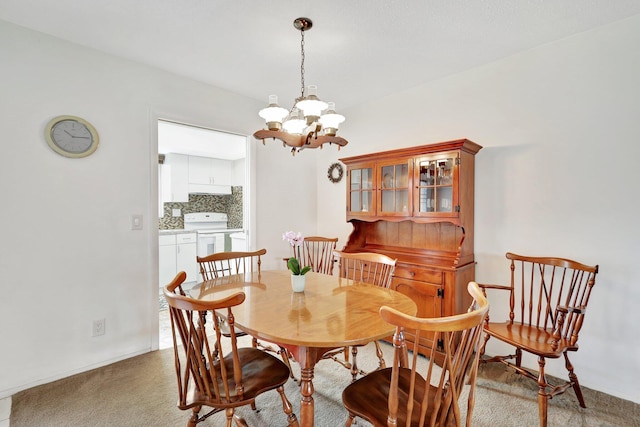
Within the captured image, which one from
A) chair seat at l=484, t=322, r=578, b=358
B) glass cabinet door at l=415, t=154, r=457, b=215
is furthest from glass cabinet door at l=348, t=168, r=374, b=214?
chair seat at l=484, t=322, r=578, b=358

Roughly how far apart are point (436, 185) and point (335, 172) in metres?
1.50

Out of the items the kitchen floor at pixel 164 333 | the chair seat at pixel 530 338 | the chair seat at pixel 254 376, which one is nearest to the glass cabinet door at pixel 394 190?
the chair seat at pixel 530 338

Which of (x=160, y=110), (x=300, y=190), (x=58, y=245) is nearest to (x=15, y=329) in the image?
(x=58, y=245)

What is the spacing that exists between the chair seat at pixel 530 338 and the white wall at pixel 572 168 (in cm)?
48

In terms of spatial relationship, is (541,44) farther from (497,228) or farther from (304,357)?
(304,357)

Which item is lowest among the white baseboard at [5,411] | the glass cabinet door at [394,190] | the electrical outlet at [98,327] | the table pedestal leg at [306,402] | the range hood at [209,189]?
the white baseboard at [5,411]

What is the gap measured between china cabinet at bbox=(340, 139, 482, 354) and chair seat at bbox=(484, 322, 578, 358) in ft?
1.24

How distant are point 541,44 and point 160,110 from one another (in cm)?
314

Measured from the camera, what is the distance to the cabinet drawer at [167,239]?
455 centimetres

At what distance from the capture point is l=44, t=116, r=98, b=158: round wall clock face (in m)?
2.26

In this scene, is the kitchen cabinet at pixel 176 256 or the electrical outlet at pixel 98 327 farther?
the kitchen cabinet at pixel 176 256

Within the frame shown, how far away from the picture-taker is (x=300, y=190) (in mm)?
3920

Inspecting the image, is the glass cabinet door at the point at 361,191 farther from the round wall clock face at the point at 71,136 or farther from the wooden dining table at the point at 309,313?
the round wall clock face at the point at 71,136

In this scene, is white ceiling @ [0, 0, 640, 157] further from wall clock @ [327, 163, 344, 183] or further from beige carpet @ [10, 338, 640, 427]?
beige carpet @ [10, 338, 640, 427]
